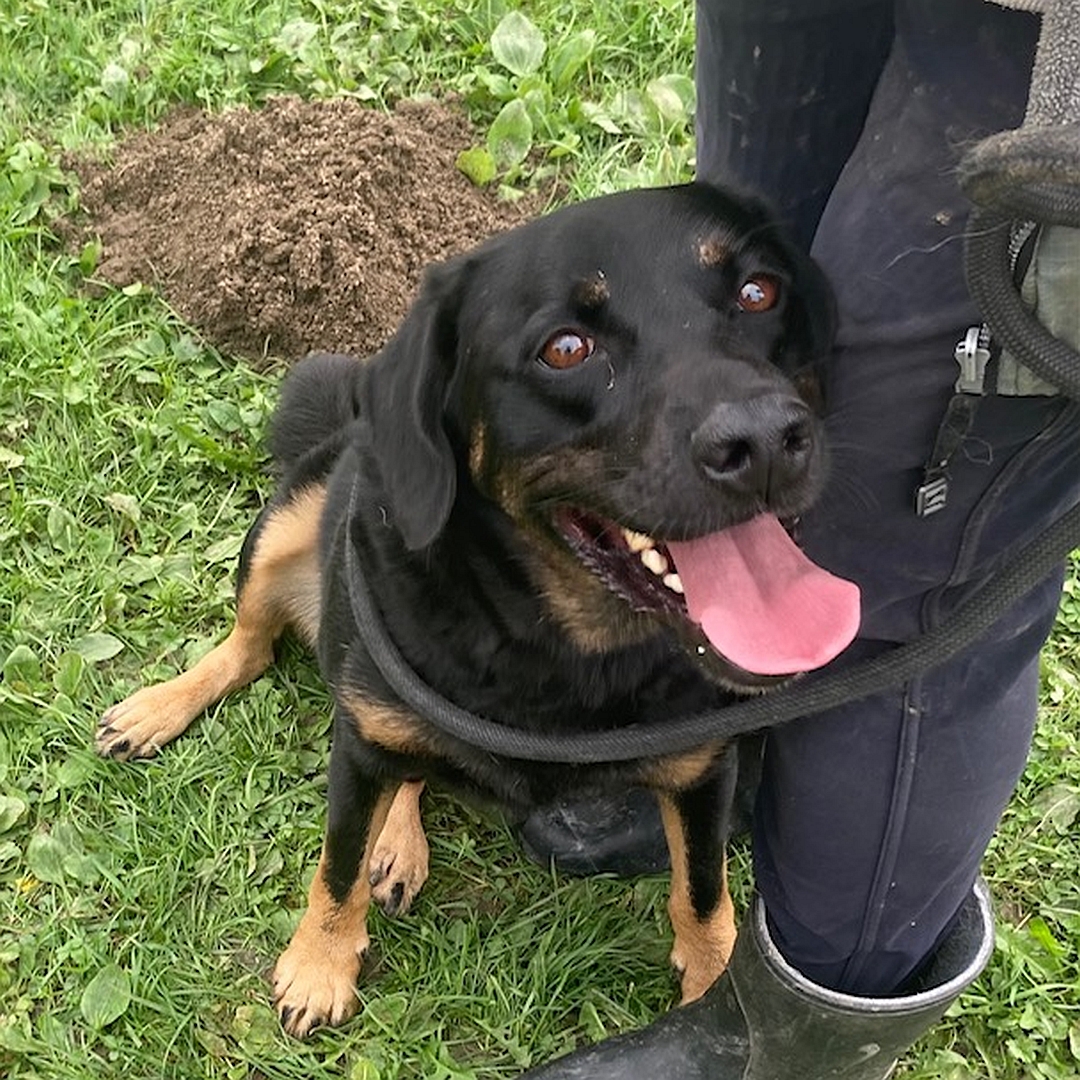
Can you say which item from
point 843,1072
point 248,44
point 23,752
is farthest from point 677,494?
point 248,44

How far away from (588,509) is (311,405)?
1296 millimetres

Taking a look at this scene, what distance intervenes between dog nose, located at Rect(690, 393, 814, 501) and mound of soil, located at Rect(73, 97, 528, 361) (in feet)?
6.30

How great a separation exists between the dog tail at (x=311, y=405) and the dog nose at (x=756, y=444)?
140 centimetres

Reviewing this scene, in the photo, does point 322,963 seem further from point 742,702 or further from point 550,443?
point 550,443

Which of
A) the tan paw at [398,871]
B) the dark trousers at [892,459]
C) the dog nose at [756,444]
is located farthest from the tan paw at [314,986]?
Result: the dog nose at [756,444]

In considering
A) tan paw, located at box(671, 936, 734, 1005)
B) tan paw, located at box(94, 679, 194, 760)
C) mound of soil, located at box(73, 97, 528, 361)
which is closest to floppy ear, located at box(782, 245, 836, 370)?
tan paw, located at box(671, 936, 734, 1005)

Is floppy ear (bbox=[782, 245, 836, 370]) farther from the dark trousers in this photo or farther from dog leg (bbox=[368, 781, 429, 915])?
dog leg (bbox=[368, 781, 429, 915])

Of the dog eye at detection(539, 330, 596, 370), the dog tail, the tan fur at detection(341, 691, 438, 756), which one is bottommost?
the dog tail

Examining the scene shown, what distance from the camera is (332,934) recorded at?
2.51m

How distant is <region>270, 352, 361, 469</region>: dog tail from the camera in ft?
9.77

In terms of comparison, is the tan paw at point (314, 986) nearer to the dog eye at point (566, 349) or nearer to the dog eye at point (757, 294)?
the dog eye at point (566, 349)

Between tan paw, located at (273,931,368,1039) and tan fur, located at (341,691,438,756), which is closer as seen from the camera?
tan fur, located at (341,691,438,756)

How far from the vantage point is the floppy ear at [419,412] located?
196cm

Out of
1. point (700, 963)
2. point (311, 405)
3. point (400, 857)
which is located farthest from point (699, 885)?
point (311, 405)
